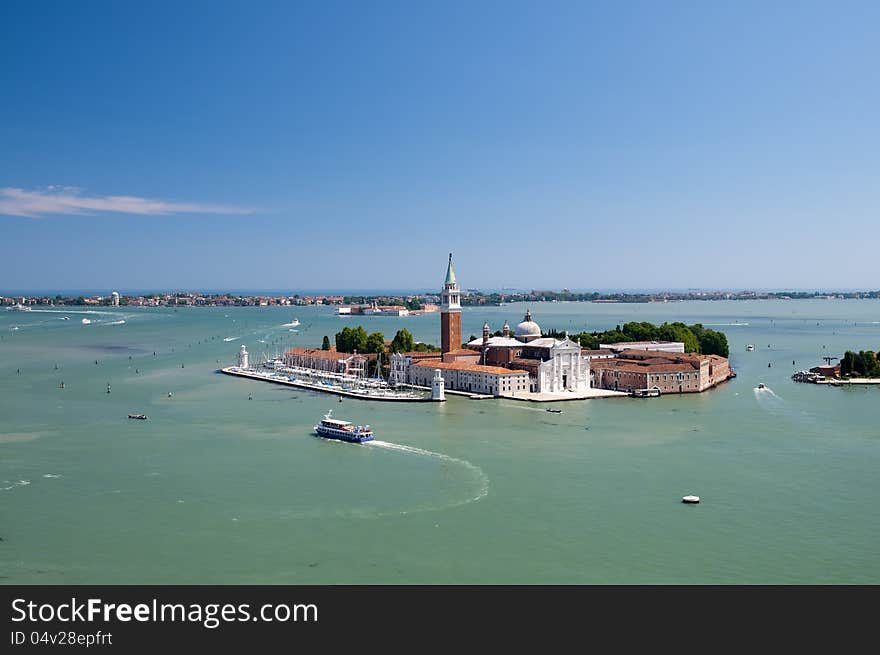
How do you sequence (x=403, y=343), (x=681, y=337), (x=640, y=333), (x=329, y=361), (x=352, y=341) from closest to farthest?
(x=329, y=361) < (x=403, y=343) < (x=352, y=341) < (x=681, y=337) < (x=640, y=333)

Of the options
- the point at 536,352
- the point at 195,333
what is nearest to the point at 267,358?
the point at 536,352

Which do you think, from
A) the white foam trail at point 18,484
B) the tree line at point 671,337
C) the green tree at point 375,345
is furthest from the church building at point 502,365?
the white foam trail at point 18,484

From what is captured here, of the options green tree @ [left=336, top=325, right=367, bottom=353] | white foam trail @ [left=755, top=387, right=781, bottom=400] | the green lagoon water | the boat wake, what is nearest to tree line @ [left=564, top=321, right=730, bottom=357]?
white foam trail @ [left=755, top=387, right=781, bottom=400]

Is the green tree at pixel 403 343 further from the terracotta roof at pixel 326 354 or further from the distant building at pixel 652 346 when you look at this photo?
the distant building at pixel 652 346

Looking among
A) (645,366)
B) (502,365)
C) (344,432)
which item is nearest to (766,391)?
(645,366)

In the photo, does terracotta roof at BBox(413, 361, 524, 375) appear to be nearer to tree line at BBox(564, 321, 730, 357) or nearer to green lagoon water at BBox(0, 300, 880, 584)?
green lagoon water at BBox(0, 300, 880, 584)

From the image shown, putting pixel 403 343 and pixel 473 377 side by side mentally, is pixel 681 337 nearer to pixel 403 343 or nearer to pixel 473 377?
pixel 403 343
